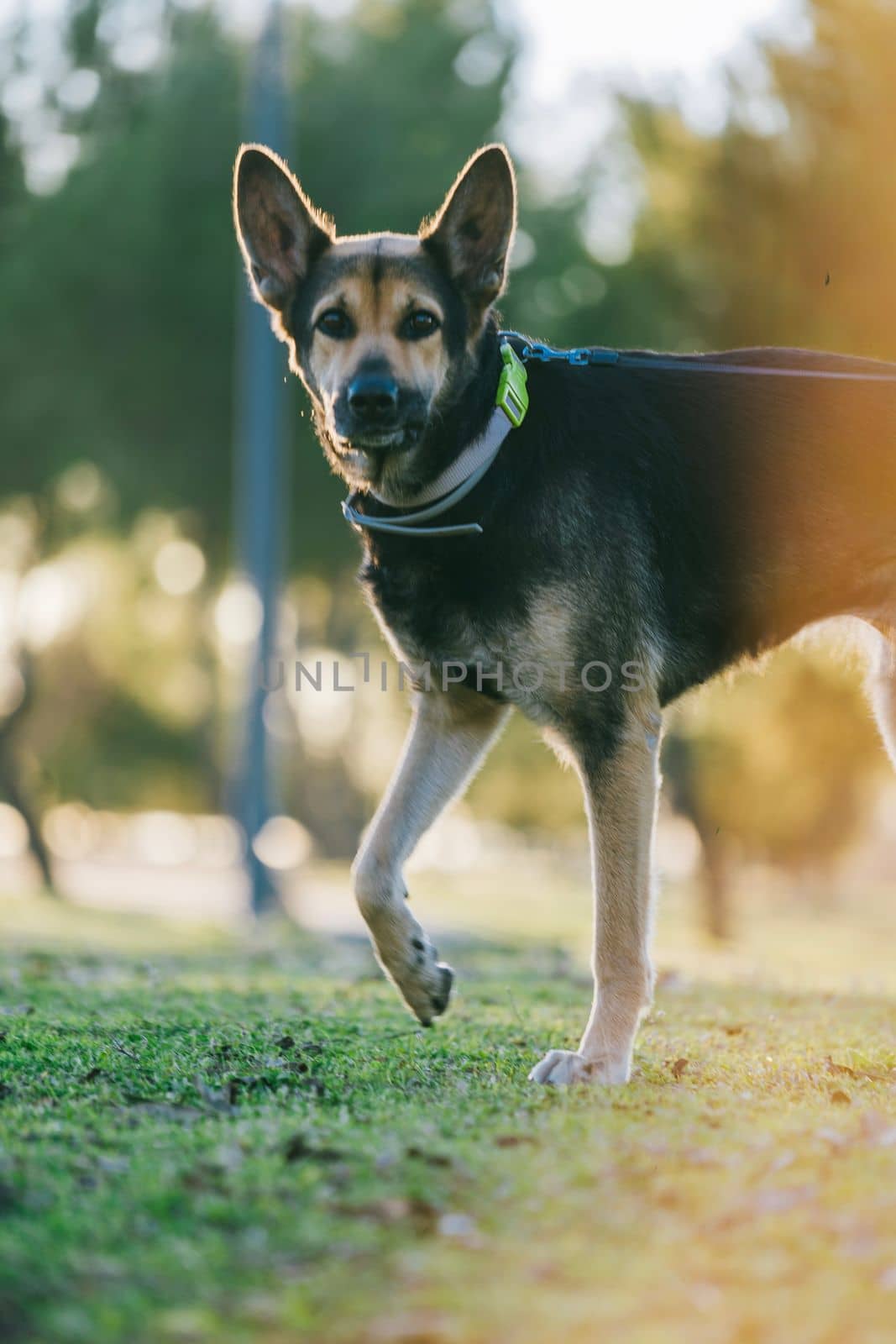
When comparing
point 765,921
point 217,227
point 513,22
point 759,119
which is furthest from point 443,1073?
point 765,921

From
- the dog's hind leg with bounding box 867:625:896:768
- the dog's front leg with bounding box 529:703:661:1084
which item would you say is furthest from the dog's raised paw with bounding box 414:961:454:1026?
the dog's hind leg with bounding box 867:625:896:768

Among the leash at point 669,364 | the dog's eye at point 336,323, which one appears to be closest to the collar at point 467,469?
the leash at point 669,364

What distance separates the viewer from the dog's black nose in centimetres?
476

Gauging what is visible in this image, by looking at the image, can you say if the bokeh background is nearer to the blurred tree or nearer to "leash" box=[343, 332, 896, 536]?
the blurred tree

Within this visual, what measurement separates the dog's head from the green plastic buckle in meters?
0.13

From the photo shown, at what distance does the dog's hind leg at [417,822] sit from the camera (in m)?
4.98

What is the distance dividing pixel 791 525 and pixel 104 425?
16957mm

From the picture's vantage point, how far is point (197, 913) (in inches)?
776

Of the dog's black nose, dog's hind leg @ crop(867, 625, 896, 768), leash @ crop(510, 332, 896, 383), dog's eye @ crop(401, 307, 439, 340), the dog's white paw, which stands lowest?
the dog's white paw

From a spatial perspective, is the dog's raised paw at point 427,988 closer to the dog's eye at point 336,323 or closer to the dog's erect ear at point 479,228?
the dog's eye at point 336,323

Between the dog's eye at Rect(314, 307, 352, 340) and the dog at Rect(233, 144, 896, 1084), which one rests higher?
the dog's eye at Rect(314, 307, 352, 340)

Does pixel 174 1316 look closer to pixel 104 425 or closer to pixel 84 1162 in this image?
pixel 84 1162

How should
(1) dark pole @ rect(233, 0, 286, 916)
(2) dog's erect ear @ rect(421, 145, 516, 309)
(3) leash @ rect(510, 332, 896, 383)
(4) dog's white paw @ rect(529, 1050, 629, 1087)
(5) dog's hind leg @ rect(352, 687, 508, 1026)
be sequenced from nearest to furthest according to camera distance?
(4) dog's white paw @ rect(529, 1050, 629, 1087), (5) dog's hind leg @ rect(352, 687, 508, 1026), (2) dog's erect ear @ rect(421, 145, 516, 309), (3) leash @ rect(510, 332, 896, 383), (1) dark pole @ rect(233, 0, 286, 916)

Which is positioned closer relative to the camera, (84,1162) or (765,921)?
(84,1162)
